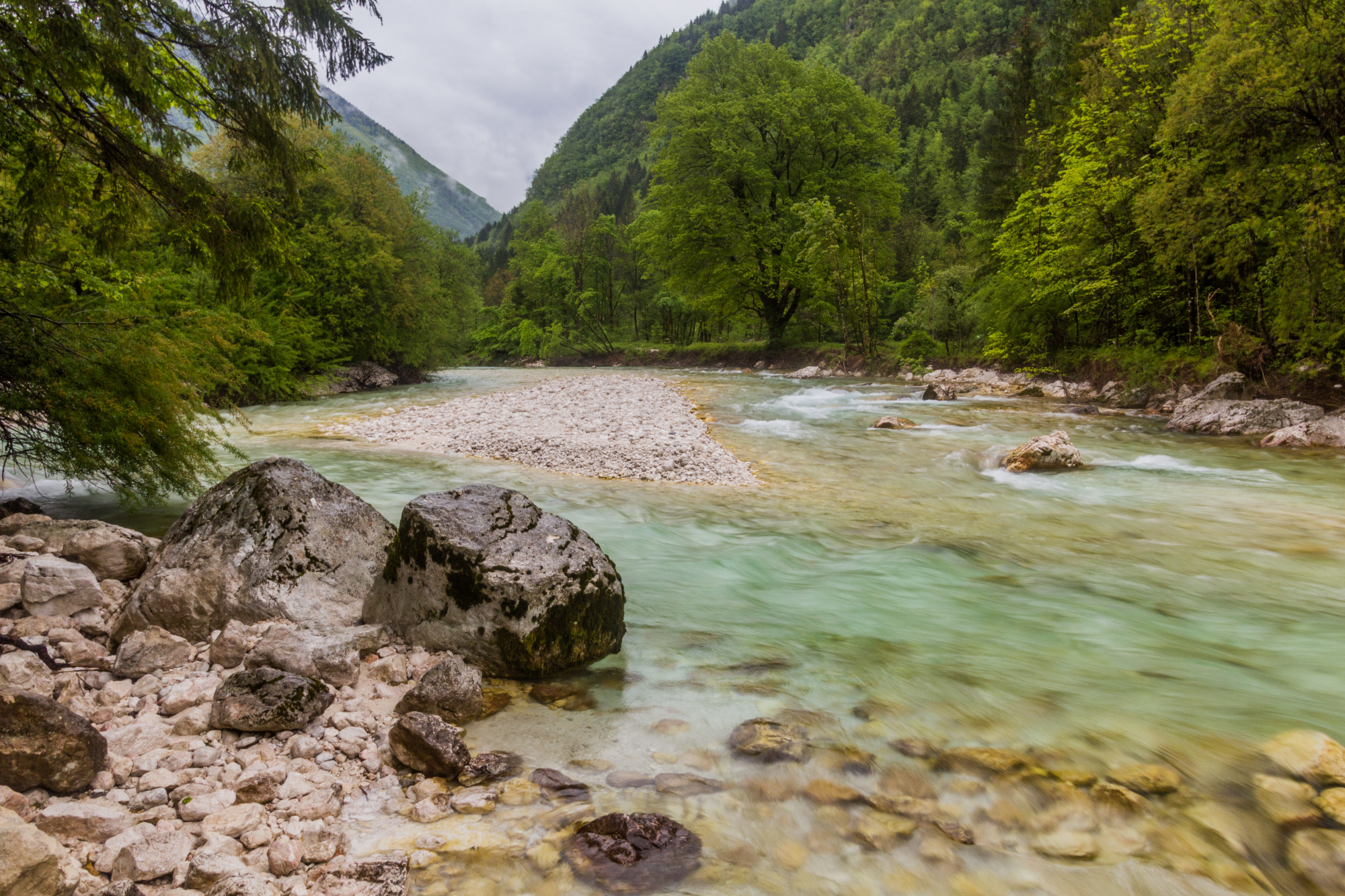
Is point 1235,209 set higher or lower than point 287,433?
higher

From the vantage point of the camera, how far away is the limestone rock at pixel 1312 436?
1047 centimetres

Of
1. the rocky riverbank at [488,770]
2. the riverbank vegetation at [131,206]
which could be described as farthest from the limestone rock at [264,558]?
the riverbank vegetation at [131,206]

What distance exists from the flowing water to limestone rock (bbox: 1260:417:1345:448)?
0.90m

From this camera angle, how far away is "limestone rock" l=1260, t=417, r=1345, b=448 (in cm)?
1047

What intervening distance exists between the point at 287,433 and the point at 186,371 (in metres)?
9.24

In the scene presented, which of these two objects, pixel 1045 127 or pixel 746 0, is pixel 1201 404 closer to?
pixel 1045 127

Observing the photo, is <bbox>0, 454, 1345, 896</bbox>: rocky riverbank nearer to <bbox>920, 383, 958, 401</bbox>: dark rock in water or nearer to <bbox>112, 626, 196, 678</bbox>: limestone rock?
<bbox>112, 626, 196, 678</bbox>: limestone rock

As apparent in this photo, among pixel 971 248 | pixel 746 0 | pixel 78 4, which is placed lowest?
pixel 78 4

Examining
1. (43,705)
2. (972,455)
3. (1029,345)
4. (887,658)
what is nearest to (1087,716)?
(887,658)

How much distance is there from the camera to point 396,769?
2695 millimetres

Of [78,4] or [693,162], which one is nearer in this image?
[78,4]

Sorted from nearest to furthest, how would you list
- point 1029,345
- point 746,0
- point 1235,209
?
point 1235,209 < point 1029,345 < point 746,0

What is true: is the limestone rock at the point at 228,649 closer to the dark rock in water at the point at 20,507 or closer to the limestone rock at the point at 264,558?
the limestone rock at the point at 264,558

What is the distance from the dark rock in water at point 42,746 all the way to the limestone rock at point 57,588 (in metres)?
1.61
